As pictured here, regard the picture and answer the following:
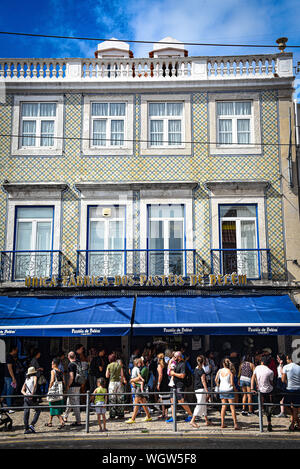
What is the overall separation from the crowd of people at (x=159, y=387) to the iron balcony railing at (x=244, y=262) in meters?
2.54

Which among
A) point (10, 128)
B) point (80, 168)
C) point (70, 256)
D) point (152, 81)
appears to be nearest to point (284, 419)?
point (70, 256)

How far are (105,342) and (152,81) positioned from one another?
8.48 meters

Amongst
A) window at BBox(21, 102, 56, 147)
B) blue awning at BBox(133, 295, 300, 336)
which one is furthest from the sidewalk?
window at BBox(21, 102, 56, 147)

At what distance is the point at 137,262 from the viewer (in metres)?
14.9

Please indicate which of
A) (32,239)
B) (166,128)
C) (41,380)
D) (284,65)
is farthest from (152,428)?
(284,65)

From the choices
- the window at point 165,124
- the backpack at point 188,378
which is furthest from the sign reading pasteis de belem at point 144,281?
the window at point 165,124

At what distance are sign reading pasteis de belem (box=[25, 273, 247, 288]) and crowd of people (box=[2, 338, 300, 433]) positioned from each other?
2023 millimetres

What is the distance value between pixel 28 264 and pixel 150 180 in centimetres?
461

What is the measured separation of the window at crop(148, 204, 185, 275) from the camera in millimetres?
14844

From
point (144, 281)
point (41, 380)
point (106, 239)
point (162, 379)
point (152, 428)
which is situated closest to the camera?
point (152, 428)

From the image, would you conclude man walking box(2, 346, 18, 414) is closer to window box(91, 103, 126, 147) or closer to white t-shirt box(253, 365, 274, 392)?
white t-shirt box(253, 365, 274, 392)

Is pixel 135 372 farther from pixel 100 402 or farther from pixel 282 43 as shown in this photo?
pixel 282 43
